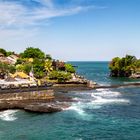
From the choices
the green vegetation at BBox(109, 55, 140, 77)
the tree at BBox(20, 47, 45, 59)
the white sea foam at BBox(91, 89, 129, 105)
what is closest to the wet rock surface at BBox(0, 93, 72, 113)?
the white sea foam at BBox(91, 89, 129, 105)

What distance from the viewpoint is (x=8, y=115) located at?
7156cm

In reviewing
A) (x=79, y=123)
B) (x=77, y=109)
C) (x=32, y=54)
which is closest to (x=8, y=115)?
(x=77, y=109)

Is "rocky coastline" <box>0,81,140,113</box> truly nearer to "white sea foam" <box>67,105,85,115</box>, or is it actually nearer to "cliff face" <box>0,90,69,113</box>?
"cliff face" <box>0,90,69,113</box>

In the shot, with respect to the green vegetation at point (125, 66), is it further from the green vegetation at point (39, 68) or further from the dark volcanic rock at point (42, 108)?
the dark volcanic rock at point (42, 108)

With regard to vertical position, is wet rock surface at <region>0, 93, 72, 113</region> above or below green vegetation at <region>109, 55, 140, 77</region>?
below

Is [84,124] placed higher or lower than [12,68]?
lower

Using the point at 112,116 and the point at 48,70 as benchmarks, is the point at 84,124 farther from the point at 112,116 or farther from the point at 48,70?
the point at 48,70

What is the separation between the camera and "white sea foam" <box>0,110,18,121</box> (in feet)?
226

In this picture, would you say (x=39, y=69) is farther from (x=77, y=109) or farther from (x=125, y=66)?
(x=77, y=109)

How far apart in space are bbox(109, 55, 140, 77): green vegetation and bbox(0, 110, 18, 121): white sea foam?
122268 millimetres

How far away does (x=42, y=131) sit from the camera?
59.7 m

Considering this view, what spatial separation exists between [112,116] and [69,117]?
9.22 meters

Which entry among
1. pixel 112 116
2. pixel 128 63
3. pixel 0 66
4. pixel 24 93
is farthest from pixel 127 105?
pixel 128 63

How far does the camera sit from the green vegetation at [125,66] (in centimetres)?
18906
